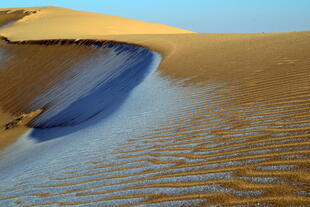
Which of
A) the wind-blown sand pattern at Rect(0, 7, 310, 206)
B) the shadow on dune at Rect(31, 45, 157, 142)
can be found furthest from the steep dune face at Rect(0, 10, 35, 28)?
the wind-blown sand pattern at Rect(0, 7, 310, 206)

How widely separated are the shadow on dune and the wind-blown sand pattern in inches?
2.2

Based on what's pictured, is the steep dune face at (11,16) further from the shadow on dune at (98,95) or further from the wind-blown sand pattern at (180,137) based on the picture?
the wind-blown sand pattern at (180,137)

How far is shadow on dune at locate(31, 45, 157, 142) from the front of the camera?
24.4 feet

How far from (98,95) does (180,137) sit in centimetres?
532

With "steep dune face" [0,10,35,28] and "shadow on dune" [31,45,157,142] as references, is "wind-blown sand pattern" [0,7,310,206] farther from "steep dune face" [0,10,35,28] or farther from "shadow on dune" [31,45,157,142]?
"steep dune face" [0,10,35,28]

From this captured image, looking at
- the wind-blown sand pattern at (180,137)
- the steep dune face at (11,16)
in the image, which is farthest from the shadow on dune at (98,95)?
the steep dune face at (11,16)

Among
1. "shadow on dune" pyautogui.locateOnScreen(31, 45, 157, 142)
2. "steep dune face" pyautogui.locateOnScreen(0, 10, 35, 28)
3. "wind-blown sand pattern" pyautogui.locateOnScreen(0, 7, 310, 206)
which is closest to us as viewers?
"wind-blown sand pattern" pyautogui.locateOnScreen(0, 7, 310, 206)

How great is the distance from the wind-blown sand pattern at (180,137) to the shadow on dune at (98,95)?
0.18 feet

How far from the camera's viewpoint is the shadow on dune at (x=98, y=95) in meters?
7.44

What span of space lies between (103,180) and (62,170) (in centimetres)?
88

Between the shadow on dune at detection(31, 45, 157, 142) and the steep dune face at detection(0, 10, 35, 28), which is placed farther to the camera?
the steep dune face at detection(0, 10, 35, 28)

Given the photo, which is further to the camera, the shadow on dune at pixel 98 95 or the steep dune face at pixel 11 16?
the steep dune face at pixel 11 16

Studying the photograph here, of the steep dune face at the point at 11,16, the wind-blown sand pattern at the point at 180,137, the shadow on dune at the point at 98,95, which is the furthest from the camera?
the steep dune face at the point at 11,16

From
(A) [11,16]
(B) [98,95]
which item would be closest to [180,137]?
(B) [98,95]
